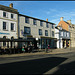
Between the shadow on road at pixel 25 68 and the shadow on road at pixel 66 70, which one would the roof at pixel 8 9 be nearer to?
the shadow on road at pixel 25 68

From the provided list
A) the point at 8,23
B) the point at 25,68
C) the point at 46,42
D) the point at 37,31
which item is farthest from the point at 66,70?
the point at 46,42

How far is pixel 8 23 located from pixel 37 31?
34.8ft

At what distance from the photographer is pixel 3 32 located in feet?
89.8

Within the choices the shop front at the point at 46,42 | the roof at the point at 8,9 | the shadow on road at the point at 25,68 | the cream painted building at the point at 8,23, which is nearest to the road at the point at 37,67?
the shadow on road at the point at 25,68

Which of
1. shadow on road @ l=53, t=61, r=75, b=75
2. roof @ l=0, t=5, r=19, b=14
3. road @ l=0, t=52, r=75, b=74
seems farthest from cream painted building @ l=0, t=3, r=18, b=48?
shadow on road @ l=53, t=61, r=75, b=75

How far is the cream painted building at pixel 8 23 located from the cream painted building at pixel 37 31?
176 centimetres

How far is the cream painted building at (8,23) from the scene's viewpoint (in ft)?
89.7

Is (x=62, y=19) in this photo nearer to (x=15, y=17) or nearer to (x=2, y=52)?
(x=15, y=17)

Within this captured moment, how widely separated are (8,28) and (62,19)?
1275 inches

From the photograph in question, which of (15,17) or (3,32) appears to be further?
(15,17)

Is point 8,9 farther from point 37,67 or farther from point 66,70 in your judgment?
point 66,70

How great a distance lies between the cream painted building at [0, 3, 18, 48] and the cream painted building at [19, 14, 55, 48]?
5.78 feet

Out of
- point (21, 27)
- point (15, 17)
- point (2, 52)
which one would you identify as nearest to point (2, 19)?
point (15, 17)

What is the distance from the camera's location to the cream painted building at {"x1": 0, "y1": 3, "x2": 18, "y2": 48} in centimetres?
2734
